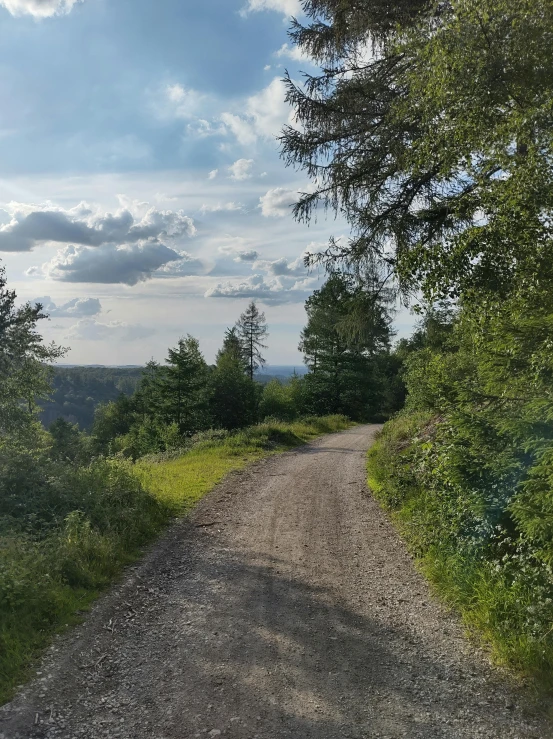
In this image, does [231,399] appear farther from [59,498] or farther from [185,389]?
[59,498]

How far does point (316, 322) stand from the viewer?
38.9 meters

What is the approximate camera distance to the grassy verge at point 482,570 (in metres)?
4.38

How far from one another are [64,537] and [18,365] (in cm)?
1011

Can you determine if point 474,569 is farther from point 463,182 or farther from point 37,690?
point 463,182

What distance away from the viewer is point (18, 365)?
51.0ft

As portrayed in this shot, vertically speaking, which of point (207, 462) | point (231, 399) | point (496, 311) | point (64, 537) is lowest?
point (207, 462)

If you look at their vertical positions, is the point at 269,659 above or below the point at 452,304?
below

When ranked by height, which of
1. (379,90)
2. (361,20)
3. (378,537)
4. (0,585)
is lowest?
(378,537)

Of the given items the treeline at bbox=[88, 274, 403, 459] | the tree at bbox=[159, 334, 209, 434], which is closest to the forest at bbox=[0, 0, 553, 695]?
the treeline at bbox=[88, 274, 403, 459]

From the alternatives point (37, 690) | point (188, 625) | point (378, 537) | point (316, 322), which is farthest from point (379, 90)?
point (316, 322)

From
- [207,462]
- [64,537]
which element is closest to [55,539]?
[64,537]

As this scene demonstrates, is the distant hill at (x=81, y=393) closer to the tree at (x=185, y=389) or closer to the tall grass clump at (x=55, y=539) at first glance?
Result: the tree at (x=185, y=389)

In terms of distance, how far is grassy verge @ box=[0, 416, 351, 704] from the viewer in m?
5.17

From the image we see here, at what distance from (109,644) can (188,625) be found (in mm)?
857
